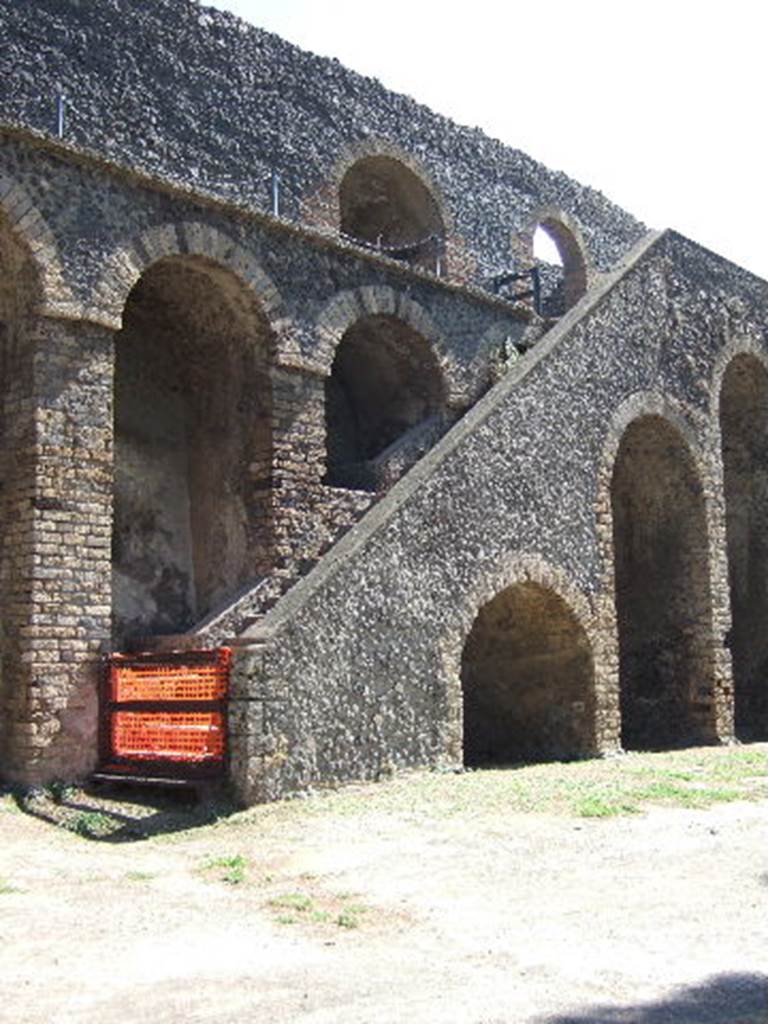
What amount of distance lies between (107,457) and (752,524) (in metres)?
9.75

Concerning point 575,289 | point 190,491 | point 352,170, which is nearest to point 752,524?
point 575,289

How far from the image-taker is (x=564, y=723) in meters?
11.6

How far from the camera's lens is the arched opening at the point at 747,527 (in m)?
15.2

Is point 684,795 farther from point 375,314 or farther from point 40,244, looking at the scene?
Answer: point 40,244

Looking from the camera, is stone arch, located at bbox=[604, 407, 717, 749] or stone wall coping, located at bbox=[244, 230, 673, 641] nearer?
stone wall coping, located at bbox=[244, 230, 673, 641]

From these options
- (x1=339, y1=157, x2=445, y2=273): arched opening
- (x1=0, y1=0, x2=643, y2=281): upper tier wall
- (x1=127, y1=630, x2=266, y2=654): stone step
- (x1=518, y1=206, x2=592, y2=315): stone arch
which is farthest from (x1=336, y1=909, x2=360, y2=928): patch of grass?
(x1=518, y1=206, x2=592, y2=315): stone arch

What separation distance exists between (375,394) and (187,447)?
3004 millimetres

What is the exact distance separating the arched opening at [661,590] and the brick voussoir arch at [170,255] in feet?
16.1

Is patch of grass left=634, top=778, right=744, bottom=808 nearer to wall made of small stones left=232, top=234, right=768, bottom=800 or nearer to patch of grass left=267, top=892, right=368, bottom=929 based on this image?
wall made of small stones left=232, top=234, right=768, bottom=800

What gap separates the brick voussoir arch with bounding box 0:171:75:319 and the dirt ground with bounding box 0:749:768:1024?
12.3 feet

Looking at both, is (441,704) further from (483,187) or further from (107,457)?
(483,187)

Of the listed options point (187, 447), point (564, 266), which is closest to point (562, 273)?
point (564, 266)

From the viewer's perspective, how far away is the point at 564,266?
60.1 feet

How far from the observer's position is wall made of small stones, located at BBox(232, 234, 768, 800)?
8.41m
